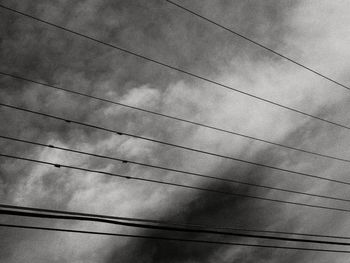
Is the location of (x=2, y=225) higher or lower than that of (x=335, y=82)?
lower

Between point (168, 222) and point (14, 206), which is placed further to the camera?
point (168, 222)

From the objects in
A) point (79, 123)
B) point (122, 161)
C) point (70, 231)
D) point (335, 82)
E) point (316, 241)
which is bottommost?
point (316, 241)

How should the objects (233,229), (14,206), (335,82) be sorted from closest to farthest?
(14,206), (233,229), (335,82)

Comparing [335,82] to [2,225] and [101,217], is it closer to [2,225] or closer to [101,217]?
[101,217]

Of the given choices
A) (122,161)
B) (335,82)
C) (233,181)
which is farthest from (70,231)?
(335,82)

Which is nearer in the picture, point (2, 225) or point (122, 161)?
point (2, 225)

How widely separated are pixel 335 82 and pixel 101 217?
10668 mm

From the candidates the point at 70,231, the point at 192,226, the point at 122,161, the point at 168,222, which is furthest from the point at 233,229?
the point at 70,231

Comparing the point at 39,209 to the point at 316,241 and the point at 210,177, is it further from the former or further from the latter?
the point at 316,241

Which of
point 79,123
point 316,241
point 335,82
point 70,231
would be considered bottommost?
point 316,241

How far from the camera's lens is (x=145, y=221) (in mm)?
10000

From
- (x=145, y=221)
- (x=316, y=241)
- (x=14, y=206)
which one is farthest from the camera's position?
(x=316, y=241)

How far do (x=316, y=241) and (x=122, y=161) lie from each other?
770cm

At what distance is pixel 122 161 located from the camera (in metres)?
10.8
